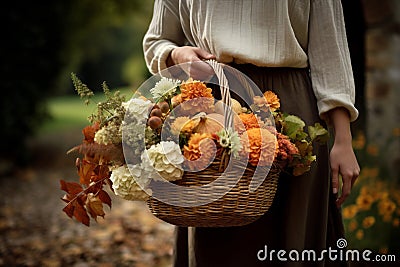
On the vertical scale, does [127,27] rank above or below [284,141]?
above

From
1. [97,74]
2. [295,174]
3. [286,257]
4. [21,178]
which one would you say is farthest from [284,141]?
[97,74]

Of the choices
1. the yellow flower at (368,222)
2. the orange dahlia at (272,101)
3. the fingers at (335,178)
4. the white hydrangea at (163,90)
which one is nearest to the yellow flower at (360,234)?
the yellow flower at (368,222)

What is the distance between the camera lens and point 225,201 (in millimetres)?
1518

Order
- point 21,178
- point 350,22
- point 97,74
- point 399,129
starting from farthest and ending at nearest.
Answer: point 97,74 < point 21,178 < point 350,22 < point 399,129

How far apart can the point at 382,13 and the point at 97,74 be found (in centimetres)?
3269

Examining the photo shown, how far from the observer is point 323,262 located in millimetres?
1860

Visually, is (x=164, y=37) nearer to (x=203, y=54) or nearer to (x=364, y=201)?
(x=203, y=54)

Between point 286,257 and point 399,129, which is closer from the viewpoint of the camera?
point 286,257

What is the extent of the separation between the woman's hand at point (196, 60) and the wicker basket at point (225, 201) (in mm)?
235

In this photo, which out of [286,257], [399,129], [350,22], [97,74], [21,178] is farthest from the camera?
[97,74]

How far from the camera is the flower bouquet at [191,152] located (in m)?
1.52

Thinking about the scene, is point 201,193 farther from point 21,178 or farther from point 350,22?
point 21,178

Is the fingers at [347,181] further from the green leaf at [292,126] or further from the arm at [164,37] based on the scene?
the arm at [164,37]

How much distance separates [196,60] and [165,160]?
39 cm
